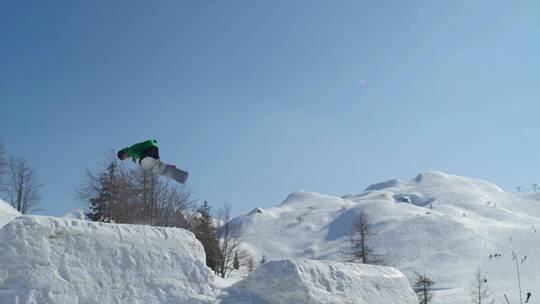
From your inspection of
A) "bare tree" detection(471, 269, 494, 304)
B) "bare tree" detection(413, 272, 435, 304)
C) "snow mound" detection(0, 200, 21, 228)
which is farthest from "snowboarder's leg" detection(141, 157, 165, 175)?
"bare tree" detection(471, 269, 494, 304)

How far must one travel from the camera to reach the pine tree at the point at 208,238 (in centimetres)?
2827

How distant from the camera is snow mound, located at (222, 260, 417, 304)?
7703 mm

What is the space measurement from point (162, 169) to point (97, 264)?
1.74 meters

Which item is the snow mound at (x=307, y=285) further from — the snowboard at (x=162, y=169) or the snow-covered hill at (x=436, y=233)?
the snow-covered hill at (x=436, y=233)

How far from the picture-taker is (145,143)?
5645mm

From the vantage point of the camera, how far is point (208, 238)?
30062 millimetres

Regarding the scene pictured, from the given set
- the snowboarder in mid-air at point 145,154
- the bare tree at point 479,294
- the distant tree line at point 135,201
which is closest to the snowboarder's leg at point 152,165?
the snowboarder in mid-air at point 145,154

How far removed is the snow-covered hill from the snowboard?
4795 centimetres

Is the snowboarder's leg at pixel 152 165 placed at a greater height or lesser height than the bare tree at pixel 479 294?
greater

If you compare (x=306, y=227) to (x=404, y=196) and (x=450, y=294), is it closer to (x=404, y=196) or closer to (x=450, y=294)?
(x=404, y=196)

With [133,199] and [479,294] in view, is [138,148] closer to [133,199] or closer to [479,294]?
[133,199]

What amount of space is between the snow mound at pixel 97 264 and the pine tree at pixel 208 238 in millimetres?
19125

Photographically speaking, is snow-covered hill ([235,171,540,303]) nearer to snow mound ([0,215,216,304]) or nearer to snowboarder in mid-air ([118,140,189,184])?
snow mound ([0,215,216,304])

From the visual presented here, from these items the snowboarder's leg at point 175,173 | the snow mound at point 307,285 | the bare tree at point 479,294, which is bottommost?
the bare tree at point 479,294
